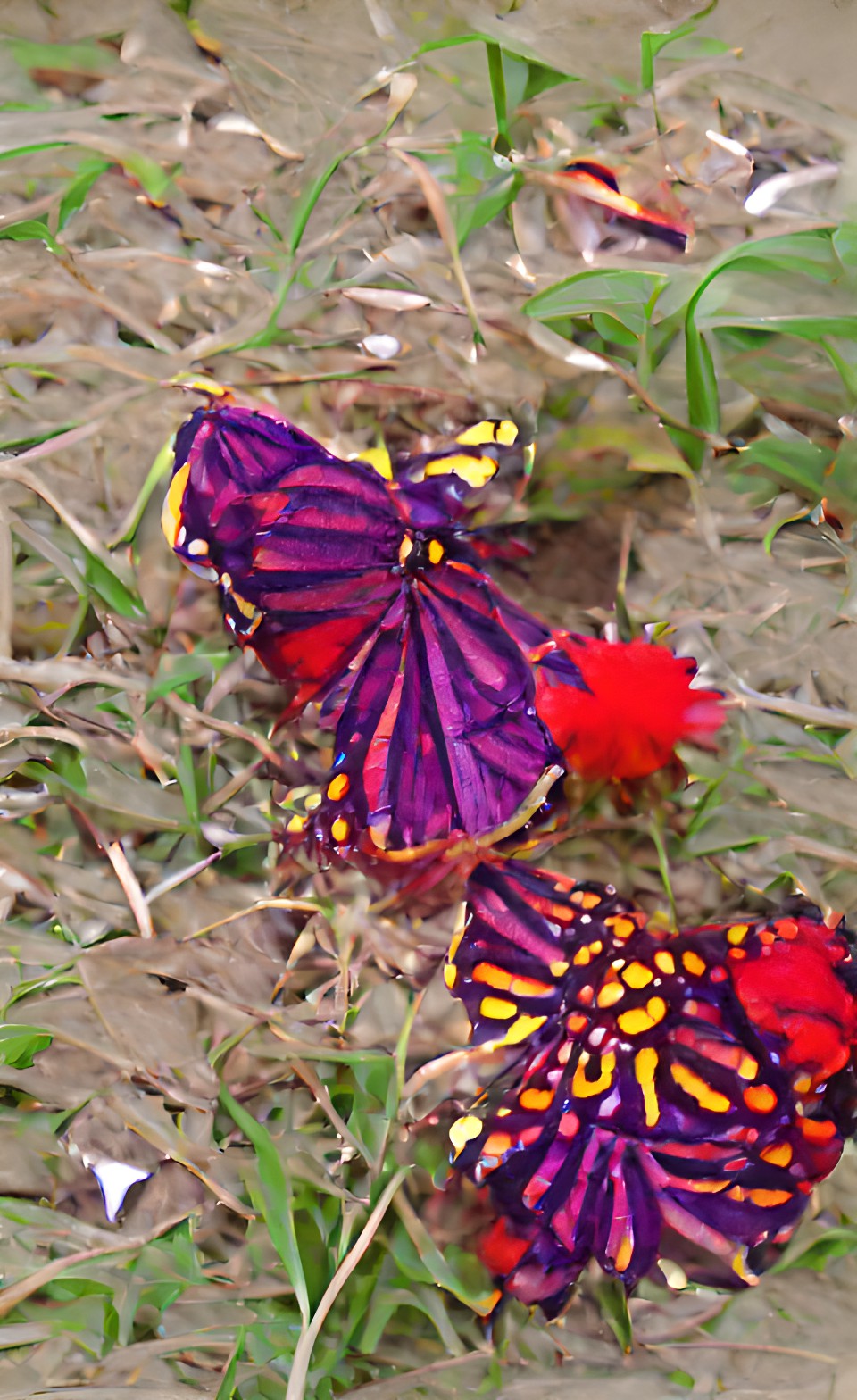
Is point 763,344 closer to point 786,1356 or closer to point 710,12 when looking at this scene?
point 710,12

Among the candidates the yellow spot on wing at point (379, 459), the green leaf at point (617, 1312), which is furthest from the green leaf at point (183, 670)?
the green leaf at point (617, 1312)

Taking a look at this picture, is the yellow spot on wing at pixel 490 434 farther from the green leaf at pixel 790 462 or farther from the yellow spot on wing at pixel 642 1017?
the yellow spot on wing at pixel 642 1017

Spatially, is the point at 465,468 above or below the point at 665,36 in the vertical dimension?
below

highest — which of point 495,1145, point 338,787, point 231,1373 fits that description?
point 338,787

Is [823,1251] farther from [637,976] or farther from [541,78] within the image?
[541,78]

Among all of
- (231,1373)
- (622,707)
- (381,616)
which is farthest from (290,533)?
(231,1373)

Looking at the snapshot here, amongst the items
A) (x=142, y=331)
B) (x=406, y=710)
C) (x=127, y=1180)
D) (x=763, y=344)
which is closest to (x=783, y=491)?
(x=763, y=344)
